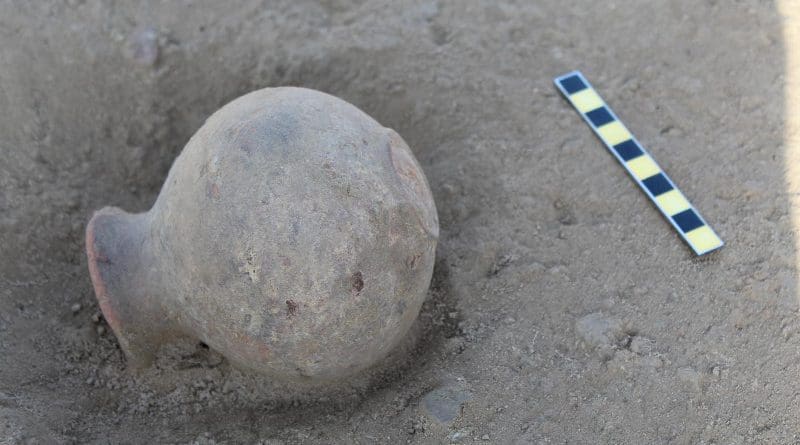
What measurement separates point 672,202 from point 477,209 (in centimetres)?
77

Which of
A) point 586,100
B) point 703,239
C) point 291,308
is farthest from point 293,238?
point 586,100

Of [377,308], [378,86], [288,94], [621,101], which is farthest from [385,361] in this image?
[621,101]

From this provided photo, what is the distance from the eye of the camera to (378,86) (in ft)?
11.5

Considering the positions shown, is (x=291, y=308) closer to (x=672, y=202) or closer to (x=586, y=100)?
(x=672, y=202)

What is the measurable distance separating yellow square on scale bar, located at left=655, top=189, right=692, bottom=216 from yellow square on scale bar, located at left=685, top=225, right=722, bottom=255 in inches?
4.5

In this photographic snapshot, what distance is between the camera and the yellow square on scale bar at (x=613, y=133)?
131 inches

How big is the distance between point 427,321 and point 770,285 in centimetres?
126

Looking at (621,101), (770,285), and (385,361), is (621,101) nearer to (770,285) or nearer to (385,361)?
(770,285)

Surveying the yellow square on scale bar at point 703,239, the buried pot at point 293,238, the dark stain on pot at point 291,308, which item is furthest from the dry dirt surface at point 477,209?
the dark stain on pot at point 291,308

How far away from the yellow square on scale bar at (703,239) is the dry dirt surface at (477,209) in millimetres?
42

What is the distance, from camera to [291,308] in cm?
226

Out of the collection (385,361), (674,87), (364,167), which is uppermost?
(364,167)

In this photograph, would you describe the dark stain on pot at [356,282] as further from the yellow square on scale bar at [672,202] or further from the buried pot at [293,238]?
the yellow square on scale bar at [672,202]

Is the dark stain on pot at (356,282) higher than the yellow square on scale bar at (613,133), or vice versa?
the dark stain on pot at (356,282)
